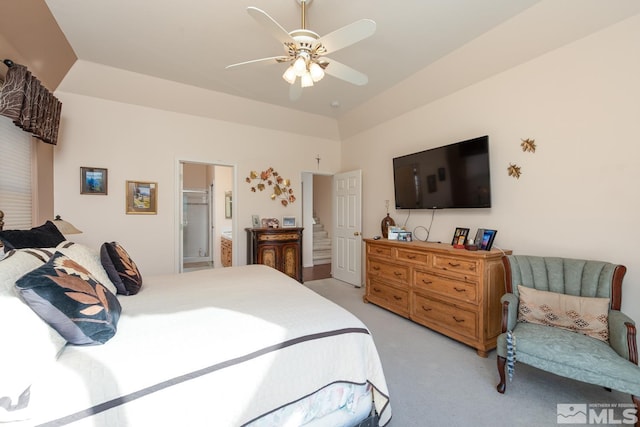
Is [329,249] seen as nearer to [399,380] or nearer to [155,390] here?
[399,380]

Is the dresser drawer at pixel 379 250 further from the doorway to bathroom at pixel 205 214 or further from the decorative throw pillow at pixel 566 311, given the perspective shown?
the doorway to bathroom at pixel 205 214

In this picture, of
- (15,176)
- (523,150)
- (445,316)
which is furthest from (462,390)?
(15,176)

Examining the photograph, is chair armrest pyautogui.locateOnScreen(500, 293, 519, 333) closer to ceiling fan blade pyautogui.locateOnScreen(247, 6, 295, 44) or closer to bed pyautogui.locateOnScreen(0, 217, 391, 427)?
bed pyautogui.locateOnScreen(0, 217, 391, 427)

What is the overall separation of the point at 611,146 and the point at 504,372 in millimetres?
1930

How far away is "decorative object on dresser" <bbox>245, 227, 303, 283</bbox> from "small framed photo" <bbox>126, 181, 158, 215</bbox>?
1380mm

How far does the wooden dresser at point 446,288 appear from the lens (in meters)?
2.46

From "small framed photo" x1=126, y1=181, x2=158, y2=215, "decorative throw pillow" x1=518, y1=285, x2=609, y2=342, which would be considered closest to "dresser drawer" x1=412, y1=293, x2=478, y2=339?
"decorative throw pillow" x1=518, y1=285, x2=609, y2=342

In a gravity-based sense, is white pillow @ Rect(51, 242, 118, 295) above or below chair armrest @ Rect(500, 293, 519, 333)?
above

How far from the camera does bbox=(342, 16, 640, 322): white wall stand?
2062mm

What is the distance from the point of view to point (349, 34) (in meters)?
1.78

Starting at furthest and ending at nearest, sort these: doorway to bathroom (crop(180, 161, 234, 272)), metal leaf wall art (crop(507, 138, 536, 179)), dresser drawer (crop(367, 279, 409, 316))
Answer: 1. doorway to bathroom (crop(180, 161, 234, 272))
2. dresser drawer (crop(367, 279, 409, 316))
3. metal leaf wall art (crop(507, 138, 536, 179))

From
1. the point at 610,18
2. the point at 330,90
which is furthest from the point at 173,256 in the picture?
the point at 610,18

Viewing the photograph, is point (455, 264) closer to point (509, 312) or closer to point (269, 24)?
point (509, 312)

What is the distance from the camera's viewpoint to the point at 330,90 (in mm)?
3787
